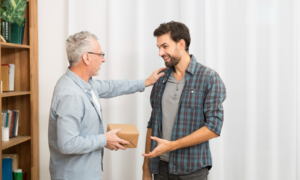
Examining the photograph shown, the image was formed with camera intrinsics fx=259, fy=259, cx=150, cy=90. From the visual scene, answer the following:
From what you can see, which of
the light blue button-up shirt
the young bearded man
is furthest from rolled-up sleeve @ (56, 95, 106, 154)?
the young bearded man

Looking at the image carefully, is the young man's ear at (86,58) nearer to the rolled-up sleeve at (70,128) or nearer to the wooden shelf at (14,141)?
the rolled-up sleeve at (70,128)

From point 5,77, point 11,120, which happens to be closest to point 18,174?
point 11,120

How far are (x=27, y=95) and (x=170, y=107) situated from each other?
1.44m

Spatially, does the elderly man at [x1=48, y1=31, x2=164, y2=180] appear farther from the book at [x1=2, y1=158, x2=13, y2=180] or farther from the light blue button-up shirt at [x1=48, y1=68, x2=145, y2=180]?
the book at [x1=2, y1=158, x2=13, y2=180]

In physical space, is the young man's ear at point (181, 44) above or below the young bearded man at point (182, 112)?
above

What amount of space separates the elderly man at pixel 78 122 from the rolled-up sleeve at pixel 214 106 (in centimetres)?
51

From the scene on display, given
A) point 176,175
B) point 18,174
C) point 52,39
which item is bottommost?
point 18,174

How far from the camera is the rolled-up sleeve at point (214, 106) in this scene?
1472mm

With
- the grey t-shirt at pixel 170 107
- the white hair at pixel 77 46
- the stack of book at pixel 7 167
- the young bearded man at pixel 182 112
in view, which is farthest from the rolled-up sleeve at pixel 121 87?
the stack of book at pixel 7 167

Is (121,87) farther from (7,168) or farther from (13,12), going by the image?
(7,168)

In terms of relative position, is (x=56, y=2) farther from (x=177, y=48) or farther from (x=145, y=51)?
(x=177, y=48)

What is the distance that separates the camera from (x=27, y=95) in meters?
2.35

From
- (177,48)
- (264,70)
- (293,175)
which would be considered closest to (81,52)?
(177,48)

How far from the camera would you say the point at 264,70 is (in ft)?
7.30
